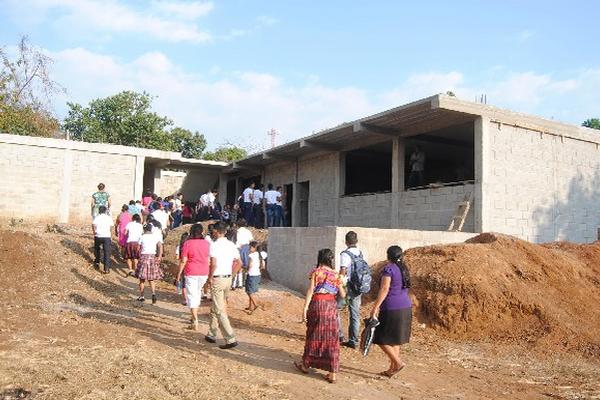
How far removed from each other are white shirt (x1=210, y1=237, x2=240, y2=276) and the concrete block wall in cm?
725

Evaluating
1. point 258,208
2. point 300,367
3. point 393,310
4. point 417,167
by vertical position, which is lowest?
point 300,367

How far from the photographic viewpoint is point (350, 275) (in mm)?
7344

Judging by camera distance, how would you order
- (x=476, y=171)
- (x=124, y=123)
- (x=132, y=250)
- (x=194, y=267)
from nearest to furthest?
(x=194, y=267) → (x=132, y=250) → (x=476, y=171) → (x=124, y=123)

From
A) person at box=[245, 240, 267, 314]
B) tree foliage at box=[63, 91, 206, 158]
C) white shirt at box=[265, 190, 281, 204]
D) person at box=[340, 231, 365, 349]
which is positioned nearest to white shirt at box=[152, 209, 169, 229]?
white shirt at box=[265, 190, 281, 204]

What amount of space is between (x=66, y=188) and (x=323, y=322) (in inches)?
559

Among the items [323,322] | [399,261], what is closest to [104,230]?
[323,322]

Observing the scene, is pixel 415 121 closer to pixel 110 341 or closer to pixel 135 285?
pixel 135 285

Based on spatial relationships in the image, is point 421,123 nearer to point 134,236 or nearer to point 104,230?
point 134,236

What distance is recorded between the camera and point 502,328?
27.9ft

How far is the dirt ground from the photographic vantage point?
499cm

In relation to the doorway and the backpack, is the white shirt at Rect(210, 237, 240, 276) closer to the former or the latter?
the backpack

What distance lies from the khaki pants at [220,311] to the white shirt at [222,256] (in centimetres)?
12

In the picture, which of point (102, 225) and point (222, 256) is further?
point (102, 225)

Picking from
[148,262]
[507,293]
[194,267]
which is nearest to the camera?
[194,267]
